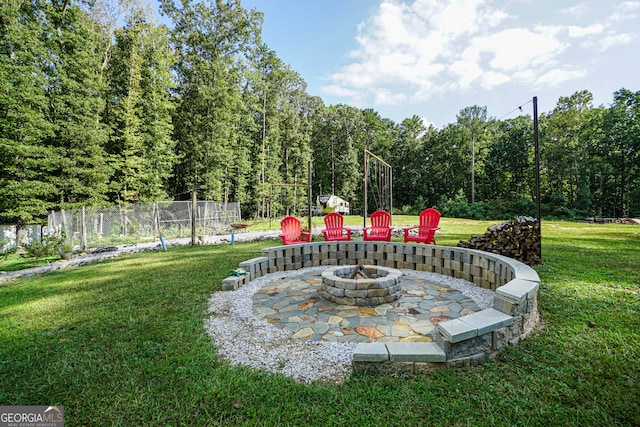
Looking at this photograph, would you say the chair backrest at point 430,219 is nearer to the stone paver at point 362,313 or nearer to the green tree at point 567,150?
the stone paver at point 362,313

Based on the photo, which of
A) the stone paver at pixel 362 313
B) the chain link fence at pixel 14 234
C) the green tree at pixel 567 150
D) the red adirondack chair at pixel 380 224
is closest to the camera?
the stone paver at pixel 362 313

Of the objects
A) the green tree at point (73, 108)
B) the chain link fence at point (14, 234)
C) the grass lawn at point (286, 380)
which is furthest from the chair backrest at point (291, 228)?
the chain link fence at point (14, 234)

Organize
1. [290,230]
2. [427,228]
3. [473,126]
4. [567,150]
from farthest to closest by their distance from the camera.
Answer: [473,126], [567,150], [290,230], [427,228]

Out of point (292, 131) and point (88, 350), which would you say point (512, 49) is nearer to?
point (88, 350)

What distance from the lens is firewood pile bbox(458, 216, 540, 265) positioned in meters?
4.18

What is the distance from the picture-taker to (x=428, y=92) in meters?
17.9

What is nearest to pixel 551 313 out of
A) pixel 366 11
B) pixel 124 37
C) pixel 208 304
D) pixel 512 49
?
pixel 208 304

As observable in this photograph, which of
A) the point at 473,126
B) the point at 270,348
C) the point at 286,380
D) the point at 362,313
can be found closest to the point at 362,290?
the point at 362,313

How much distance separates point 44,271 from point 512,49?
10063 millimetres

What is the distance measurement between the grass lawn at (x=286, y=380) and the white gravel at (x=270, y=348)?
0.11 metres

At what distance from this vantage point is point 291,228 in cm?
533

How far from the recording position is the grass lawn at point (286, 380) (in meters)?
1.30

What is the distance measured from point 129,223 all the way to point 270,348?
30.4 feet

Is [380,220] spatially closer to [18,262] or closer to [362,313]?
[362,313]
